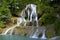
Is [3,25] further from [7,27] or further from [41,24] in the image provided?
[41,24]

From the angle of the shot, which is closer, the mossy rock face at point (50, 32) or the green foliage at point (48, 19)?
the mossy rock face at point (50, 32)

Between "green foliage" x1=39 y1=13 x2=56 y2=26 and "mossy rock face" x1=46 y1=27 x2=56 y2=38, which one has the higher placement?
"green foliage" x1=39 y1=13 x2=56 y2=26

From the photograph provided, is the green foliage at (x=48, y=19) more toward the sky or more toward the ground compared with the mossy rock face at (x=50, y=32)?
more toward the sky

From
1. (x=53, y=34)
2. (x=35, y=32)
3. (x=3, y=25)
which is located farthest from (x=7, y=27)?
(x=53, y=34)

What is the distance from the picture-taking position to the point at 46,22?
2031 centimetres

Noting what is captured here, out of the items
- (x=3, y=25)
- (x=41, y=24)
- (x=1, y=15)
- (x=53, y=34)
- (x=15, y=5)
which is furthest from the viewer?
(x=15, y=5)

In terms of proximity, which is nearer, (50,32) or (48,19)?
(50,32)

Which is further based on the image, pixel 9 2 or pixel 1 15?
pixel 9 2

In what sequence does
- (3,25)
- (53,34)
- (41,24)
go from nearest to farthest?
(53,34), (41,24), (3,25)

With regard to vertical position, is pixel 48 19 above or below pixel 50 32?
above

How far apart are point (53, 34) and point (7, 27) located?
704cm

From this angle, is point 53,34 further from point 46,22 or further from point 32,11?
point 32,11

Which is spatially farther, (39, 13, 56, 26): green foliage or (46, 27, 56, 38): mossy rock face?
(39, 13, 56, 26): green foliage

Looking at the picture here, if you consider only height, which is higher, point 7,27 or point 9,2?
point 9,2
